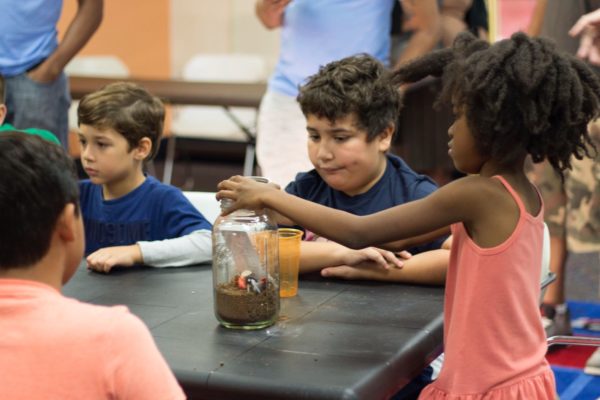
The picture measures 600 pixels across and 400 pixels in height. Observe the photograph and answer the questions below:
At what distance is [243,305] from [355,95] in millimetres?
833

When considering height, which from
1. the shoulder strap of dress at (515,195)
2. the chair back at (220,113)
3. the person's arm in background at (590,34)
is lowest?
the chair back at (220,113)

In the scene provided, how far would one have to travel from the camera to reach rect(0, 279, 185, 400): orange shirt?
1.19 m

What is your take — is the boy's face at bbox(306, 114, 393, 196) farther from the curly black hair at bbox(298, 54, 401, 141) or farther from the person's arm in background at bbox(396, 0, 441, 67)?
the person's arm in background at bbox(396, 0, 441, 67)

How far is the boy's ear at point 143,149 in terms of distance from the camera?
2.77 metres

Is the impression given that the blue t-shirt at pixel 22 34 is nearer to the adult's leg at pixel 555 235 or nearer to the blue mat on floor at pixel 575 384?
the adult's leg at pixel 555 235

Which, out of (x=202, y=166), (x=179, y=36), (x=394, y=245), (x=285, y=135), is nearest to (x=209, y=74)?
(x=202, y=166)

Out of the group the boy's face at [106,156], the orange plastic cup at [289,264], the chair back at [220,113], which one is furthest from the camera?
the chair back at [220,113]

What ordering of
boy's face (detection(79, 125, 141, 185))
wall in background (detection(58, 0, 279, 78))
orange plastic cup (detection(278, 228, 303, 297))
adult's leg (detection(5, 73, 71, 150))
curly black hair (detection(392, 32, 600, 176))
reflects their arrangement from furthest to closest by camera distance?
wall in background (detection(58, 0, 279, 78))
adult's leg (detection(5, 73, 71, 150))
boy's face (detection(79, 125, 141, 185))
orange plastic cup (detection(278, 228, 303, 297))
curly black hair (detection(392, 32, 600, 176))

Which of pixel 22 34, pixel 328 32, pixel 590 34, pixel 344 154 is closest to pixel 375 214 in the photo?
pixel 344 154

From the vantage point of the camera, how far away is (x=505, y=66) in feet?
5.75

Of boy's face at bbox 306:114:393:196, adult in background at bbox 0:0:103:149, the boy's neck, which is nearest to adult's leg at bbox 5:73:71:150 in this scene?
adult in background at bbox 0:0:103:149

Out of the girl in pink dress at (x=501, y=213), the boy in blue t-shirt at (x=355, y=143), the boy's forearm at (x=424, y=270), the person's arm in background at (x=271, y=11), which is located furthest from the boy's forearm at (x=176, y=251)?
the person's arm in background at (x=271, y=11)

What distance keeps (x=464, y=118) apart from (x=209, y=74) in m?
5.86

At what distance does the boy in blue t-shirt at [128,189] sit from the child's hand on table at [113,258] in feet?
0.06
